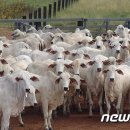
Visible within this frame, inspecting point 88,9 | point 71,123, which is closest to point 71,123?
point 71,123

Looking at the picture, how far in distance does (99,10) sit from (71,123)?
2386 cm

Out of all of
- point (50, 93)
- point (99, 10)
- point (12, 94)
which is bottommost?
point (50, 93)

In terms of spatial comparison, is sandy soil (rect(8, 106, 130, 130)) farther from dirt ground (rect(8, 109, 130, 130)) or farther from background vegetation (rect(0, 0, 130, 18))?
background vegetation (rect(0, 0, 130, 18))

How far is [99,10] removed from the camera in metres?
35.3

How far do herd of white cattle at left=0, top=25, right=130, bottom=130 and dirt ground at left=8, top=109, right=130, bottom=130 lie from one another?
0.22 meters

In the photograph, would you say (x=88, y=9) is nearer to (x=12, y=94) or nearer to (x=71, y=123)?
(x=71, y=123)

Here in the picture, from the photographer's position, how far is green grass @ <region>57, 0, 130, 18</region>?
108ft

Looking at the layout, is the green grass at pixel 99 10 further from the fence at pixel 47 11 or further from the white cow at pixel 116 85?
the white cow at pixel 116 85

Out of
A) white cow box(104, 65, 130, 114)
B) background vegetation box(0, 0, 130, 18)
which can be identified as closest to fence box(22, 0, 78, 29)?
background vegetation box(0, 0, 130, 18)

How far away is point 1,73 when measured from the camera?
11.4 m

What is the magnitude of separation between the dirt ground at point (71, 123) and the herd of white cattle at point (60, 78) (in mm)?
225

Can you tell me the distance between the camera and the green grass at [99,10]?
108 feet

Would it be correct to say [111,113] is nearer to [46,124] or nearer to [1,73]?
[46,124]
